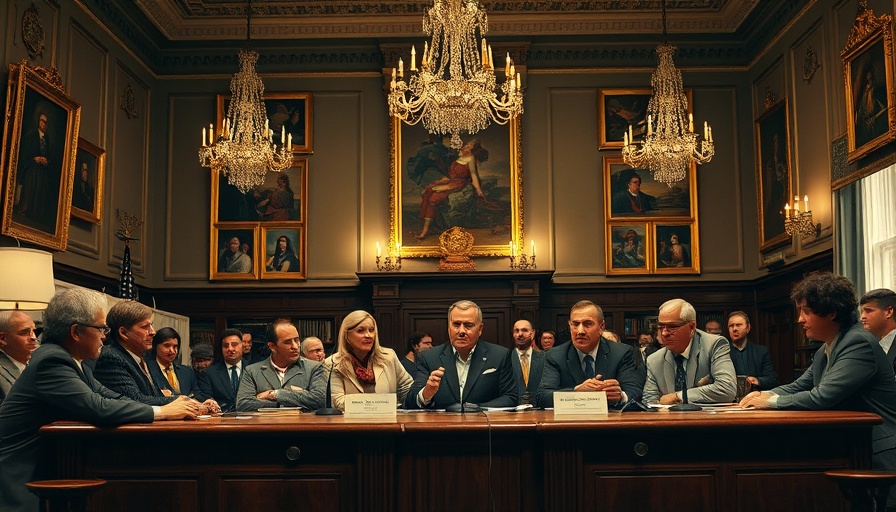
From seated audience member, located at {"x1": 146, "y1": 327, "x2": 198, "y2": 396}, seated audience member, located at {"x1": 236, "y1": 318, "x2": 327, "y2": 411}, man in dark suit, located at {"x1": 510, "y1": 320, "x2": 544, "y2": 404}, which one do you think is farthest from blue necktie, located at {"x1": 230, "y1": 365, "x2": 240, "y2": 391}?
man in dark suit, located at {"x1": 510, "y1": 320, "x2": 544, "y2": 404}

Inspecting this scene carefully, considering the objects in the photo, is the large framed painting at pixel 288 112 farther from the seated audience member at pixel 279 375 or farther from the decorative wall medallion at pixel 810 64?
the seated audience member at pixel 279 375

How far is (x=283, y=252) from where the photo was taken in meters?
13.0

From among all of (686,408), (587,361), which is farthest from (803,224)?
(686,408)

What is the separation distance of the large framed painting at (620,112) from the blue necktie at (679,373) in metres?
7.75

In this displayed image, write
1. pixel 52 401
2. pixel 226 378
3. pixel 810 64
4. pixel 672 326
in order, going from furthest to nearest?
pixel 810 64
pixel 226 378
pixel 672 326
pixel 52 401

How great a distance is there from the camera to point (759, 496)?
4.05 meters

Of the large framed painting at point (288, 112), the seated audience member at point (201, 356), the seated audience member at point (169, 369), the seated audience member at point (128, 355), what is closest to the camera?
the seated audience member at point (128, 355)

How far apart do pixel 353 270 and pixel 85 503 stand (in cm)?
927

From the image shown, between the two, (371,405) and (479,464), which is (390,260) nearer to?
(371,405)

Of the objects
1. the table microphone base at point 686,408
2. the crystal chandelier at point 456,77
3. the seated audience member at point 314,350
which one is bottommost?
the table microphone base at point 686,408

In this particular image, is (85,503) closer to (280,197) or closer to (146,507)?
(146,507)

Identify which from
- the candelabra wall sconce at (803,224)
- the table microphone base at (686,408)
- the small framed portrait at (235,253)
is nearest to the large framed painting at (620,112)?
the candelabra wall sconce at (803,224)

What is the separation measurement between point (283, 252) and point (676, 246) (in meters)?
5.70

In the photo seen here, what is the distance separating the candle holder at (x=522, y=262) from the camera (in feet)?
41.8
